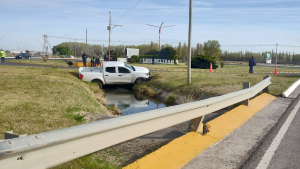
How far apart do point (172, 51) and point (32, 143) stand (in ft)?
171

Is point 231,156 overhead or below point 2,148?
below

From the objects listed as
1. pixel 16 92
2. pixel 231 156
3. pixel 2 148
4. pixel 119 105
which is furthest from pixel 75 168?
pixel 119 105

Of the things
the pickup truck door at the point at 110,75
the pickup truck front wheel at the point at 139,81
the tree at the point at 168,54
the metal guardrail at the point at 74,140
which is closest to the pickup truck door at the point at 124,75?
the pickup truck door at the point at 110,75

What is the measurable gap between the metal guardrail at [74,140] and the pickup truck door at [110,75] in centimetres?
1669

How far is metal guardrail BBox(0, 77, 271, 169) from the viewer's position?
2518 mm

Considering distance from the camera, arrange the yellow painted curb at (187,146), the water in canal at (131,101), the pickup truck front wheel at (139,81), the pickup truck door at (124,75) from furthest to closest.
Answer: the pickup truck front wheel at (139,81)
the pickup truck door at (124,75)
the water in canal at (131,101)
the yellow painted curb at (187,146)

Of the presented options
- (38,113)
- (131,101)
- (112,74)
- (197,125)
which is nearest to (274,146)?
(197,125)

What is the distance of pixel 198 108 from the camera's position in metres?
5.42

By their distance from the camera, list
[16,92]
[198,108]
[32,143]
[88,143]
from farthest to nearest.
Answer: [16,92], [198,108], [88,143], [32,143]

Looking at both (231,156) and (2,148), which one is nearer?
(2,148)

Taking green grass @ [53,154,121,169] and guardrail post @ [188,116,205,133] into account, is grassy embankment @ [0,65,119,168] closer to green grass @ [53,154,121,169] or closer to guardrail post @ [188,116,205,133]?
green grass @ [53,154,121,169]

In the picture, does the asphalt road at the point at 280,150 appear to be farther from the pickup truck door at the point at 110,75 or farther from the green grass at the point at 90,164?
the pickup truck door at the point at 110,75

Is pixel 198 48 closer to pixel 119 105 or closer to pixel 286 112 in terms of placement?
pixel 119 105

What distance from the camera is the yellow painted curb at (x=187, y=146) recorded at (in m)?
4.15
